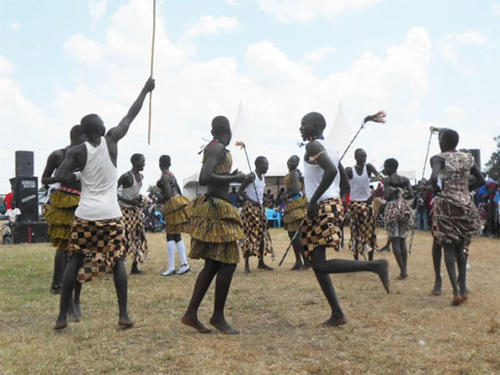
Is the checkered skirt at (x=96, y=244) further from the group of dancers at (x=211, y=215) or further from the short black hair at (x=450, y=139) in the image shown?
the short black hair at (x=450, y=139)

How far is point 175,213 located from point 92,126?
3846 millimetres

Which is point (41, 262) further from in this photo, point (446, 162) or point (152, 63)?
point (446, 162)

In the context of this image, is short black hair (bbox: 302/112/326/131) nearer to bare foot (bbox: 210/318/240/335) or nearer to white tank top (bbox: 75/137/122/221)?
white tank top (bbox: 75/137/122/221)

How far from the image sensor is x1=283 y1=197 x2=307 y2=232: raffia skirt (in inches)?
323

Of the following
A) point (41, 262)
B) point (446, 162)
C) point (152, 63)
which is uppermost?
point (152, 63)

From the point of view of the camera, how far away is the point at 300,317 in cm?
491

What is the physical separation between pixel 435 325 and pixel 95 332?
10.1 ft

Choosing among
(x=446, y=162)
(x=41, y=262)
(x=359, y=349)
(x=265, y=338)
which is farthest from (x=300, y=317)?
(x=41, y=262)

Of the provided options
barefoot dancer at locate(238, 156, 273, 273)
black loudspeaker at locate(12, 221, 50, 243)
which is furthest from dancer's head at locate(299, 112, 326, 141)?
black loudspeaker at locate(12, 221, 50, 243)

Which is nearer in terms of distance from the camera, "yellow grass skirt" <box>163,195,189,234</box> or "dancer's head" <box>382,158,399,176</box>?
"dancer's head" <box>382,158,399,176</box>

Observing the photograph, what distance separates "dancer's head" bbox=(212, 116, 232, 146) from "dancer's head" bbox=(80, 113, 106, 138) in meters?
1.01

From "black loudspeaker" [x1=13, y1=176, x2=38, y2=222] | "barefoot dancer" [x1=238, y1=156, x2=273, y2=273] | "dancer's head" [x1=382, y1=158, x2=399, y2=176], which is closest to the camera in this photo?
"dancer's head" [x1=382, y1=158, x2=399, y2=176]

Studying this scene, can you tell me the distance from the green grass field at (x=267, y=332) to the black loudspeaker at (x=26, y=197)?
8.60 metres

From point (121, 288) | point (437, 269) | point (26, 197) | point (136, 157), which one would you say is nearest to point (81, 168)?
point (121, 288)
